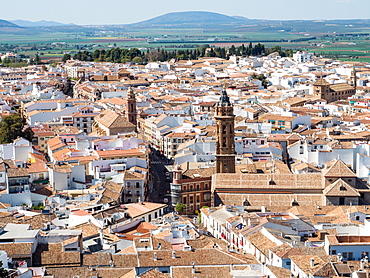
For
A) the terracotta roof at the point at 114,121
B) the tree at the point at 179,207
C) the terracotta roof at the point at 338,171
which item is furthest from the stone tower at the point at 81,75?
the terracotta roof at the point at 338,171

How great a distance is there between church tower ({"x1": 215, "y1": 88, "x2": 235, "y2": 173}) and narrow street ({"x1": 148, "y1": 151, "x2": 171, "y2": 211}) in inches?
103

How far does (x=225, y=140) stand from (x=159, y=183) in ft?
15.9

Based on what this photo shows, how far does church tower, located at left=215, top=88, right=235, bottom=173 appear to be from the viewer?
28938 millimetres

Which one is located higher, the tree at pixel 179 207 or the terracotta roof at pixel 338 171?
the terracotta roof at pixel 338 171

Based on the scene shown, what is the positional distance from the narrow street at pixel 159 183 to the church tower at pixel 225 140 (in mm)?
2617

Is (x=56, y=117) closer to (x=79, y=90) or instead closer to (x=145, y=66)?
(x=79, y=90)

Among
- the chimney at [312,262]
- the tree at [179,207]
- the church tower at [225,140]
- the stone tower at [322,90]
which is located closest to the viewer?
the chimney at [312,262]

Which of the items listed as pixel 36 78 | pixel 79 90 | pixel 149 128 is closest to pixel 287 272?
pixel 149 128

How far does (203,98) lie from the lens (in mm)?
55875

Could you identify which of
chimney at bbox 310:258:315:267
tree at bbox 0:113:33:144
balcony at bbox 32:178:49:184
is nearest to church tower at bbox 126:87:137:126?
tree at bbox 0:113:33:144

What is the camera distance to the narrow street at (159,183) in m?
29.9

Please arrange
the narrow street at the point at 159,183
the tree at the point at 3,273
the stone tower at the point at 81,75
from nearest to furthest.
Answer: the tree at the point at 3,273 → the narrow street at the point at 159,183 → the stone tower at the point at 81,75

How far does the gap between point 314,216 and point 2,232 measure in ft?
32.5

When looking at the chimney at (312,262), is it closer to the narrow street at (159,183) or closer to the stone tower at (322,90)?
the narrow street at (159,183)
